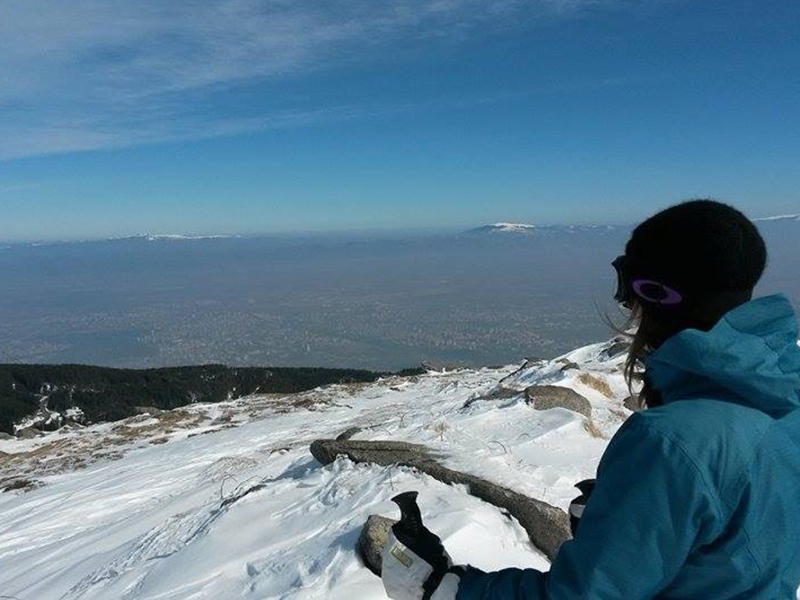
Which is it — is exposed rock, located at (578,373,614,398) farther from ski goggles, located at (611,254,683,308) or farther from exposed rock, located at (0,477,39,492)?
exposed rock, located at (0,477,39,492)

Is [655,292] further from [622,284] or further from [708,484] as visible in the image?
[708,484]

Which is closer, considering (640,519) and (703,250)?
(640,519)

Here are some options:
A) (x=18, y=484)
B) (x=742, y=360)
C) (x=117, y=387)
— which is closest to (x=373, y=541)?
(x=742, y=360)

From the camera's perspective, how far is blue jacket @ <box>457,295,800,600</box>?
5.03 ft

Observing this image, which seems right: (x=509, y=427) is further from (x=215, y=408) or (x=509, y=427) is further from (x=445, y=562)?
(x=215, y=408)

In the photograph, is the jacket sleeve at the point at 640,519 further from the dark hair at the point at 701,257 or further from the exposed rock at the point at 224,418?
the exposed rock at the point at 224,418

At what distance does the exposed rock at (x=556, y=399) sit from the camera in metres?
10.0

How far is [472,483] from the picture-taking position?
19.1 ft

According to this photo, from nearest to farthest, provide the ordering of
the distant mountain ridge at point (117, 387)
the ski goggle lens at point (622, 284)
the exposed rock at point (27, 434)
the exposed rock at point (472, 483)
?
the ski goggle lens at point (622, 284)
the exposed rock at point (472, 483)
the exposed rock at point (27, 434)
the distant mountain ridge at point (117, 387)

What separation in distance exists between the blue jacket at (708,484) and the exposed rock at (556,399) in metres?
8.40

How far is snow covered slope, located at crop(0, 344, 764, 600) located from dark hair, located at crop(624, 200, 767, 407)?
331cm

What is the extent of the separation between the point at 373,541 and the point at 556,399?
650 centimetres

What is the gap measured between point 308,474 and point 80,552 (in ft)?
10.0

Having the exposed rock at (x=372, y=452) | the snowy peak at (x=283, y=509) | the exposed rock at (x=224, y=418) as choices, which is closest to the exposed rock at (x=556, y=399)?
the snowy peak at (x=283, y=509)
